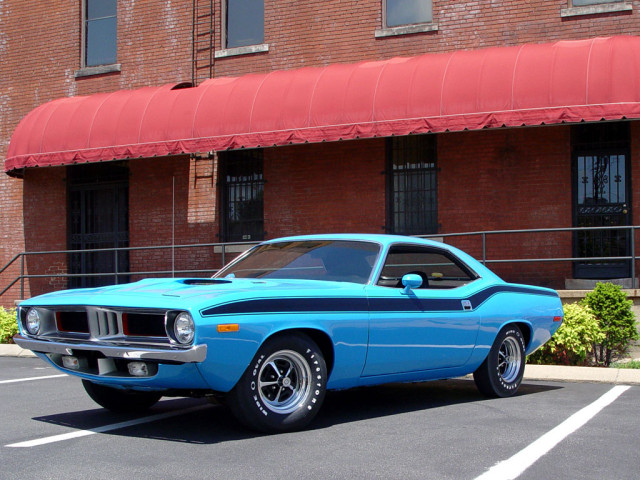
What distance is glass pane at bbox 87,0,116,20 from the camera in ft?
61.7

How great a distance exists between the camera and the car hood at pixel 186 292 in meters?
5.58

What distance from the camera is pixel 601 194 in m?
14.4

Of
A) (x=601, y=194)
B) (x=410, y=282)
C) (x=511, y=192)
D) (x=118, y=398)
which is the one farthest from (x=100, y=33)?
(x=410, y=282)

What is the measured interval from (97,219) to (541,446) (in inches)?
563

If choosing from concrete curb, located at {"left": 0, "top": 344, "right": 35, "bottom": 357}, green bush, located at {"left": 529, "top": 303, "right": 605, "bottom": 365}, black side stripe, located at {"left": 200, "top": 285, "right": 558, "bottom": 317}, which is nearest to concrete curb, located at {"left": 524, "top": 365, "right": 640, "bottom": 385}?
green bush, located at {"left": 529, "top": 303, "right": 605, "bottom": 365}

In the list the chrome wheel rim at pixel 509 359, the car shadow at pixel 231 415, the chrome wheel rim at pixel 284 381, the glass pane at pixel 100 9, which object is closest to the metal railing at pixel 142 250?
the glass pane at pixel 100 9

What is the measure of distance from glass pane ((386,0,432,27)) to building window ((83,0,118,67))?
20.2ft

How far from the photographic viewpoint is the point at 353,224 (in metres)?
15.8

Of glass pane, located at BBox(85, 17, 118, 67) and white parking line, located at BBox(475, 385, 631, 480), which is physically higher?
glass pane, located at BBox(85, 17, 118, 67)

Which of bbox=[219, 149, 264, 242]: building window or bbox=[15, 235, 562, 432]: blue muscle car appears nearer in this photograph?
bbox=[15, 235, 562, 432]: blue muscle car

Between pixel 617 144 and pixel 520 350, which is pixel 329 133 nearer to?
pixel 617 144

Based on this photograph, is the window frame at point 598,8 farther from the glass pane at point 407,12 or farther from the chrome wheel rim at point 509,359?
the chrome wheel rim at point 509,359

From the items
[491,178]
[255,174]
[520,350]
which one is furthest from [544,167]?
[520,350]

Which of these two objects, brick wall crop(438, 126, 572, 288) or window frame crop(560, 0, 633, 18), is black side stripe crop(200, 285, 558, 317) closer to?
brick wall crop(438, 126, 572, 288)
